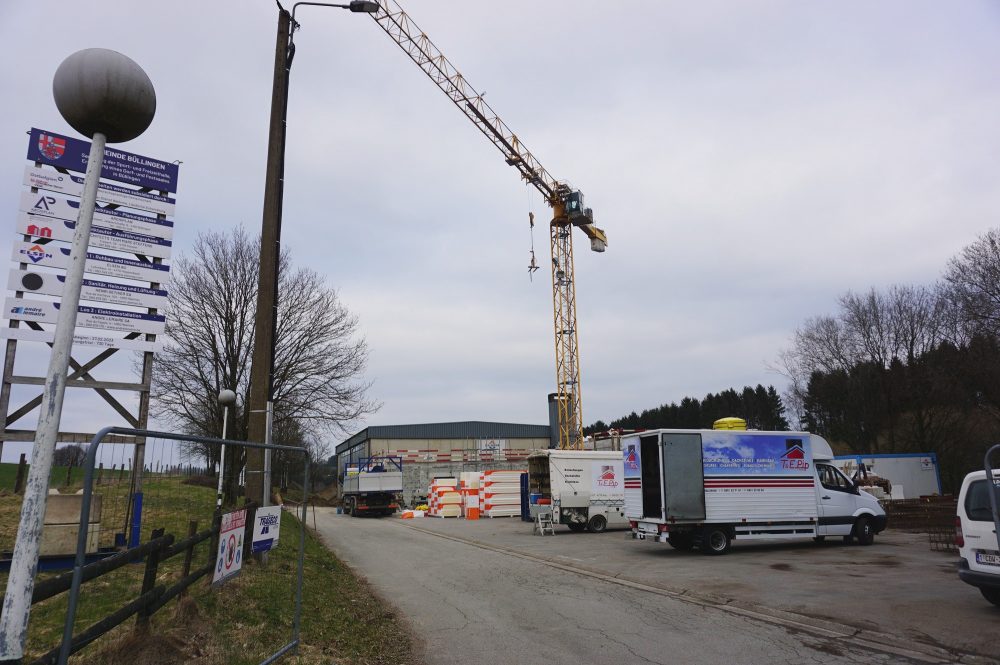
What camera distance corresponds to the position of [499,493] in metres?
35.3

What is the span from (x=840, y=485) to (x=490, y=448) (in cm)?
5814

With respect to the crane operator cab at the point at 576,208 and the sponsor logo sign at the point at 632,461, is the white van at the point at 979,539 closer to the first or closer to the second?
the sponsor logo sign at the point at 632,461

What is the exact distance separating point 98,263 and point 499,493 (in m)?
27.5

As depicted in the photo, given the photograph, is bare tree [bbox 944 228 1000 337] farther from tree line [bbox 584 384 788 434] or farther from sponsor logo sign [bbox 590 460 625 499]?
tree line [bbox 584 384 788 434]

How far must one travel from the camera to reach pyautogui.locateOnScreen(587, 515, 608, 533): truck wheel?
2370 centimetres

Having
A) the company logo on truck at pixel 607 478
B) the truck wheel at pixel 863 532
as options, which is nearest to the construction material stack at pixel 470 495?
the company logo on truck at pixel 607 478

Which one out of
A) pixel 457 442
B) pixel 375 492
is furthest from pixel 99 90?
pixel 457 442

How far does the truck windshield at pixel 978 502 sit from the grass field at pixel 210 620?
772 cm

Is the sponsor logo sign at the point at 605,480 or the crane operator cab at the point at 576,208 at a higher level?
the crane operator cab at the point at 576,208

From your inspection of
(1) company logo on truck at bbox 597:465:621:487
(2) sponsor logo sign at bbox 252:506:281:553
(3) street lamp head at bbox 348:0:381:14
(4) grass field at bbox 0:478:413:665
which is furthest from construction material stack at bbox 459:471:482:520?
(2) sponsor logo sign at bbox 252:506:281:553

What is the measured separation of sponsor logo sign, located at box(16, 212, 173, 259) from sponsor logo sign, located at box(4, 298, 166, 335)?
112 centimetres

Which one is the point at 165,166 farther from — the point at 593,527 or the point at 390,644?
the point at 593,527

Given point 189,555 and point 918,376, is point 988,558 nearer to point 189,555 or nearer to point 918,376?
point 189,555

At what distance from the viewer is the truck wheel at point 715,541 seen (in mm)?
15531
